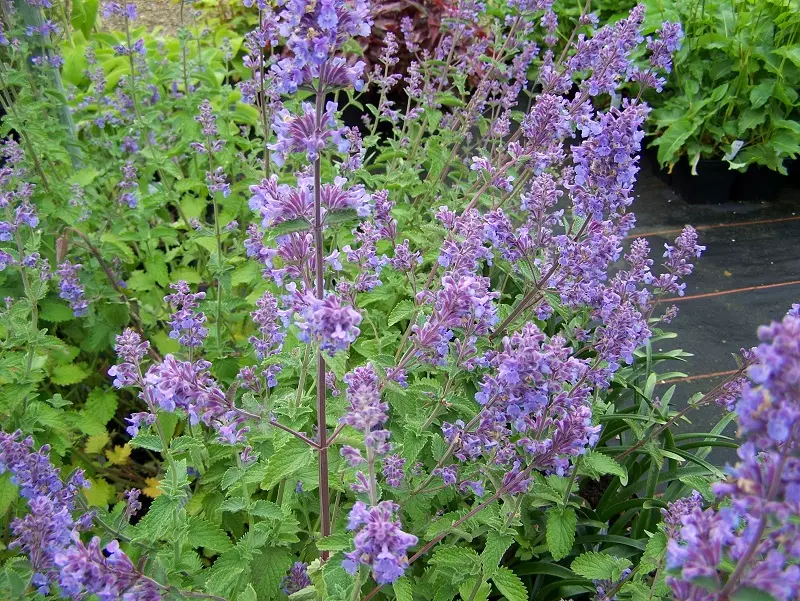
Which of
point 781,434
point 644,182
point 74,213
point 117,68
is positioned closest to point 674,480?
point 781,434

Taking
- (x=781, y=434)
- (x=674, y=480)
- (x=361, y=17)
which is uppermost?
(x=361, y=17)

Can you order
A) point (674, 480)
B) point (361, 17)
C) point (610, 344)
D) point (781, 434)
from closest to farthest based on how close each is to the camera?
point (781, 434), point (361, 17), point (610, 344), point (674, 480)

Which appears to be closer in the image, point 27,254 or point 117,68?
point 27,254

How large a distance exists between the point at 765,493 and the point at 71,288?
288cm

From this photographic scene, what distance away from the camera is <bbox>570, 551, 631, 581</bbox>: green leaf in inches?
83.5

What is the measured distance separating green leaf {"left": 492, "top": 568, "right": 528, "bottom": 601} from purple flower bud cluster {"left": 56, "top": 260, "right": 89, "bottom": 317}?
2.16m

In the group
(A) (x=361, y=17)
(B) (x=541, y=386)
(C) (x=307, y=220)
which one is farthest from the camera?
(B) (x=541, y=386)

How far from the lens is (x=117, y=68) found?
607cm

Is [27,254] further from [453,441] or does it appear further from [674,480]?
[674,480]

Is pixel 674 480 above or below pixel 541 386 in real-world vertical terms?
below

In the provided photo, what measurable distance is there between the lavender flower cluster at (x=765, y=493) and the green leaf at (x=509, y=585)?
0.92 meters

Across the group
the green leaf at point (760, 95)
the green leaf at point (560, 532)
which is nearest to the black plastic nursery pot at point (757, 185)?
the green leaf at point (760, 95)

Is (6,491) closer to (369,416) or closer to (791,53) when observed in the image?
(369,416)

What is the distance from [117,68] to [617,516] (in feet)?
18.1
